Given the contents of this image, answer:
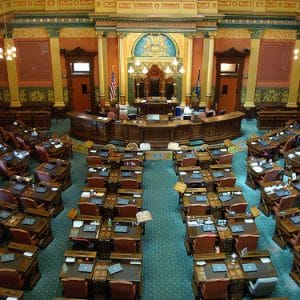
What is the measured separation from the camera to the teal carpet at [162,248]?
33.6 ft

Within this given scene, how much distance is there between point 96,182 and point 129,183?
3.49 feet

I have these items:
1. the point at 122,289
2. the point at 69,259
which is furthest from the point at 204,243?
the point at 69,259

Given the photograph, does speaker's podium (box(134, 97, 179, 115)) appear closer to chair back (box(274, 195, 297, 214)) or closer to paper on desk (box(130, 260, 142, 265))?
chair back (box(274, 195, 297, 214))

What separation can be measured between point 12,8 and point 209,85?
1010 cm

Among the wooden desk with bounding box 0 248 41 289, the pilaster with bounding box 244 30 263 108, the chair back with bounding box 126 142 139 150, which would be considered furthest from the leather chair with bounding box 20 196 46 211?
the pilaster with bounding box 244 30 263 108

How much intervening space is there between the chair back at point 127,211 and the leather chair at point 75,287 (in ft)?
9.74

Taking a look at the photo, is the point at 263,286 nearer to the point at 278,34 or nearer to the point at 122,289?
the point at 122,289

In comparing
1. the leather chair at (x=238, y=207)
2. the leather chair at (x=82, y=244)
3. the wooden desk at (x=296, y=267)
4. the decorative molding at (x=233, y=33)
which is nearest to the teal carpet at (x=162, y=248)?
the wooden desk at (x=296, y=267)

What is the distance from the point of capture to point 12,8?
66.6ft

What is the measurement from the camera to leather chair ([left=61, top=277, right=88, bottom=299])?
9289 millimetres

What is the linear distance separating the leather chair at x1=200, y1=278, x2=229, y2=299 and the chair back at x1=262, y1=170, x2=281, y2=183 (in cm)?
539

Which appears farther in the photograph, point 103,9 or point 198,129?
point 103,9

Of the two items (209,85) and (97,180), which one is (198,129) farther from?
(97,180)

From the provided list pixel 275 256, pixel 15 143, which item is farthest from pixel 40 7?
pixel 275 256
